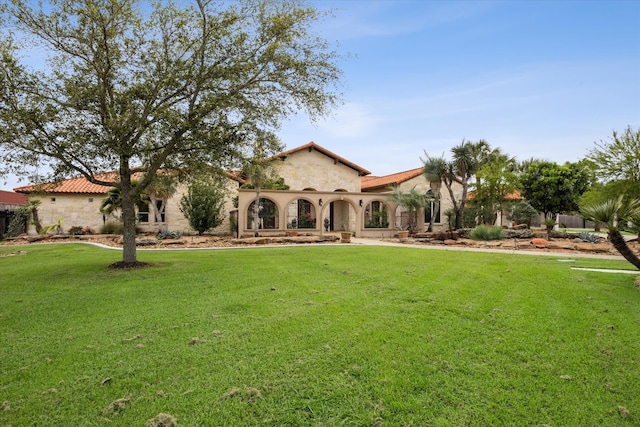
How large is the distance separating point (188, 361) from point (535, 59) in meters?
17.1

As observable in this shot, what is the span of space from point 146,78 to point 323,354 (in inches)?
374

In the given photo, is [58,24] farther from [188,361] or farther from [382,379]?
[382,379]

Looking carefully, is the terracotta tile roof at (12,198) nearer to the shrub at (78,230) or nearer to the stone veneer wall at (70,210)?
the stone veneer wall at (70,210)

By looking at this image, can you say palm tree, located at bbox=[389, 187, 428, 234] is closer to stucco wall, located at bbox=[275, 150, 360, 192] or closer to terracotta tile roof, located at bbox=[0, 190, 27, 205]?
stucco wall, located at bbox=[275, 150, 360, 192]

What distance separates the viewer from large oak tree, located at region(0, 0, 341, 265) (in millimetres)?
9586

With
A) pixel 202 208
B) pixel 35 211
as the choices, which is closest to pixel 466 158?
pixel 202 208

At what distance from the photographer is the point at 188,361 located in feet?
13.3

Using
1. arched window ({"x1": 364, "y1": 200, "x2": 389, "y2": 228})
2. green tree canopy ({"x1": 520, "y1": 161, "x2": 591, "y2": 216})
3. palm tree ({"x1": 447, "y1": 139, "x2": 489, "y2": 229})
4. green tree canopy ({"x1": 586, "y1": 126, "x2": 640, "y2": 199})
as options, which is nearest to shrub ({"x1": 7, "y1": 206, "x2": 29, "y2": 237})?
arched window ({"x1": 364, "y1": 200, "x2": 389, "y2": 228})

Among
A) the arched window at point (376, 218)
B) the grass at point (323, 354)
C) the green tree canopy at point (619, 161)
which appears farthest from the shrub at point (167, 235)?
the green tree canopy at point (619, 161)

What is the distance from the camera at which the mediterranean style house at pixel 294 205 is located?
25.6 m

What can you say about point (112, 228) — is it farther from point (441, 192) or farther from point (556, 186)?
point (556, 186)

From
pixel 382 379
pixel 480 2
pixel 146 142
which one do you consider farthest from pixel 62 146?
pixel 480 2

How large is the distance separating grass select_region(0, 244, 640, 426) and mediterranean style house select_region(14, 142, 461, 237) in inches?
674

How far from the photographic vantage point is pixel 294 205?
30250 millimetres
